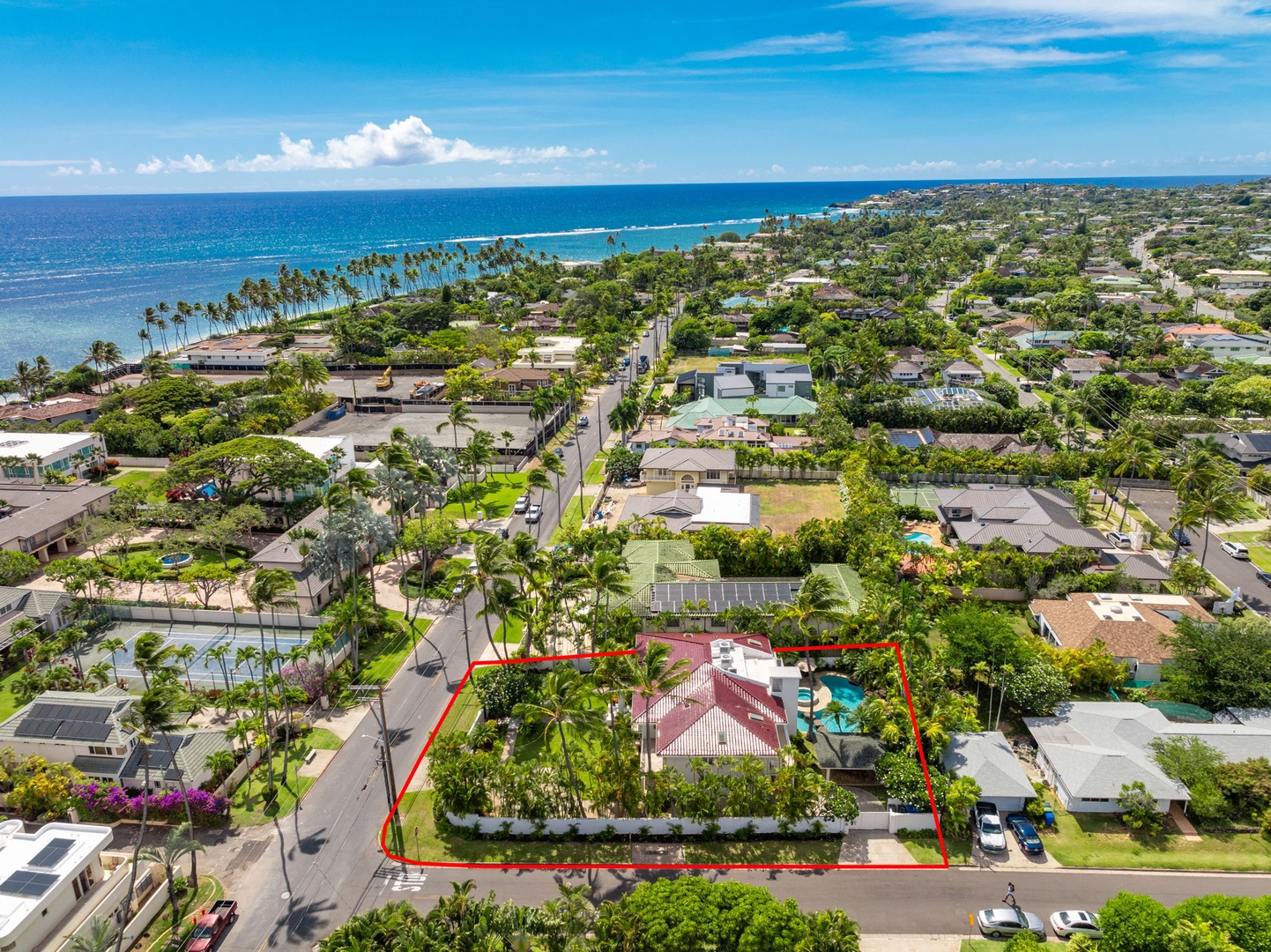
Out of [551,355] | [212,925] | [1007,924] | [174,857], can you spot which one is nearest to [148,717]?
[174,857]

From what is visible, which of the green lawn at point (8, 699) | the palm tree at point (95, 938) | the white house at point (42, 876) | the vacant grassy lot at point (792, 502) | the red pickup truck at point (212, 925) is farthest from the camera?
the vacant grassy lot at point (792, 502)

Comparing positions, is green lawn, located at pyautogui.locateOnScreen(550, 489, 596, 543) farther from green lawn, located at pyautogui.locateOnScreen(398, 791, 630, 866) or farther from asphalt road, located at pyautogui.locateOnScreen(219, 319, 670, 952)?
green lawn, located at pyautogui.locateOnScreen(398, 791, 630, 866)

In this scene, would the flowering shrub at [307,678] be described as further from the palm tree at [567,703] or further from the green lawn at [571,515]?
the green lawn at [571,515]

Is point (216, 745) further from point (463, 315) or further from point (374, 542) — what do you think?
point (463, 315)

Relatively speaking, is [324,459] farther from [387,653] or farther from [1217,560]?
[1217,560]

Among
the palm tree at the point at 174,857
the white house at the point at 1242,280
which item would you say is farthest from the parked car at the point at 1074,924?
the white house at the point at 1242,280

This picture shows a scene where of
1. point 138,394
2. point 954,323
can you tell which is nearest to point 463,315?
point 138,394
